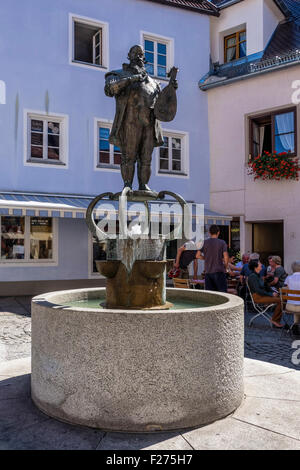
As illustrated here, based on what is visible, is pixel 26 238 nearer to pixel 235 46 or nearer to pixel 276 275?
pixel 276 275

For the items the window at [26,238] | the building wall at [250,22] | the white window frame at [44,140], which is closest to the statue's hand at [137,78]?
the white window frame at [44,140]

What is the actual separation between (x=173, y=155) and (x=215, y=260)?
8.61 m

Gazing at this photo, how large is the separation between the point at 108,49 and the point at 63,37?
156 centimetres

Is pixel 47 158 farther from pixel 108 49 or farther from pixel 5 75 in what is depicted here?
pixel 108 49

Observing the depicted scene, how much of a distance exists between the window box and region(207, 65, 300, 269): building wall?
577 cm

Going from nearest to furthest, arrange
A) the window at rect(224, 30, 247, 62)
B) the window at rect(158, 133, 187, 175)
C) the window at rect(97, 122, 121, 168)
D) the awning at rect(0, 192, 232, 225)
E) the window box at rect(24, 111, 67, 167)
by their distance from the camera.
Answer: the awning at rect(0, 192, 232, 225)
the window box at rect(24, 111, 67, 167)
the window at rect(97, 122, 121, 168)
the window at rect(158, 133, 187, 175)
the window at rect(224, 30, 247, 62)

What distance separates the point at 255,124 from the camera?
1542 centimetres

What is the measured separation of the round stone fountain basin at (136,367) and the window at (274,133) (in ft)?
38.7

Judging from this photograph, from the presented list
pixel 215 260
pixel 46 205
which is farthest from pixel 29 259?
pixel 215 260

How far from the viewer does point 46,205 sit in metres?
11.8

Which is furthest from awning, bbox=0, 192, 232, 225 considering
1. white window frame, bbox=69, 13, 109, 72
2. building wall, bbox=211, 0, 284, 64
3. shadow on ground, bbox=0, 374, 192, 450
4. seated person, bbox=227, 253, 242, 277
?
shadow on ground, bbox=0, 374, 192, 450

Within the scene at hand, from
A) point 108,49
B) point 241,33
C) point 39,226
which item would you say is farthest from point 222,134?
point 39,226

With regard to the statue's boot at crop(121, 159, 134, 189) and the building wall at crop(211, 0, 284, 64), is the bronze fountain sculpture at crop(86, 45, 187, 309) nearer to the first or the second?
the statue's boot at crop(121, 159, 134, 189)

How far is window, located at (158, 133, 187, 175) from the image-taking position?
16.0 m
